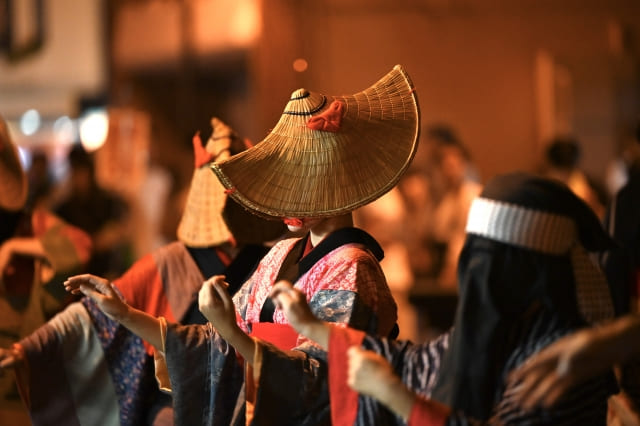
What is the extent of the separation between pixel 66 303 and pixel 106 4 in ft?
18.9

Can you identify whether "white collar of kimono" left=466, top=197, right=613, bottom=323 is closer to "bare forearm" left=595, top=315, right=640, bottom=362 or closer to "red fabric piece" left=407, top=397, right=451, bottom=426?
"bare forearm" left=595, top=315, right=640, bottom=362

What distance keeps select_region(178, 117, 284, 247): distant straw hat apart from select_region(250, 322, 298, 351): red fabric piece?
21.8 inches

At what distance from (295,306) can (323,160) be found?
1.81 feet

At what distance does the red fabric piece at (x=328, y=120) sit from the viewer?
2.46 meters

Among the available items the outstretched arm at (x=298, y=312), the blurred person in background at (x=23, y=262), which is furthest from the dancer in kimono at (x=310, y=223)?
the blurred person in background at (x=23, y=262)

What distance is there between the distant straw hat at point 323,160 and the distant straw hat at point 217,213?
1.78 ft

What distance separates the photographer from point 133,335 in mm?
3133

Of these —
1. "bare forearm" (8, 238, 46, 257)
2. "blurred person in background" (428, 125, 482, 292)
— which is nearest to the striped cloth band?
"bare forearm" (8, 238, 46, 257)

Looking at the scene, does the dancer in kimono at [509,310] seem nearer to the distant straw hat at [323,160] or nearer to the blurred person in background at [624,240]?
the distant straw hat at [323,160]

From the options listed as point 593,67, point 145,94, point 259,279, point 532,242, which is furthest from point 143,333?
point 593,67

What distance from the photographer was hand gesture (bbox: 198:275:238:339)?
2.22 metres

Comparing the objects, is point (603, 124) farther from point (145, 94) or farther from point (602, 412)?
point (602, 412)

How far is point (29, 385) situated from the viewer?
299 centimetres

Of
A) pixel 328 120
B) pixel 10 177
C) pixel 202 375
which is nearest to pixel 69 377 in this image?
pixel 202 375
